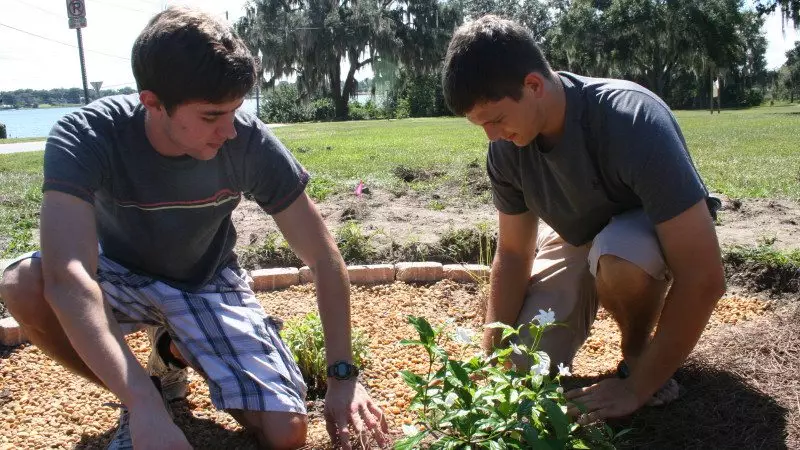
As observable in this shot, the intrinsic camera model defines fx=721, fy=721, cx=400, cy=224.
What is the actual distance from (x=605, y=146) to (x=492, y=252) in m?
2.18

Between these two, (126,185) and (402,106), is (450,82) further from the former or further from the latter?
(402,106)

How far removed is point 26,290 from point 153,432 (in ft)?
2.70

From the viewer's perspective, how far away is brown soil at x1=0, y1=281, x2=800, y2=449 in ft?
7.47

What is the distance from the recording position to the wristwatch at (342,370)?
7.38 ft

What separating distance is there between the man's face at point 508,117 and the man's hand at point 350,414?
35.9 inches

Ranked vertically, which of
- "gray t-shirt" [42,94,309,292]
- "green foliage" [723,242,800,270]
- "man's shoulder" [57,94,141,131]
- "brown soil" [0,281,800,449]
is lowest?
"brown soil" [0,281,800,449]

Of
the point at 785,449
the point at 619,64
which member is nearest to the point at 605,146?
the point at 785,449

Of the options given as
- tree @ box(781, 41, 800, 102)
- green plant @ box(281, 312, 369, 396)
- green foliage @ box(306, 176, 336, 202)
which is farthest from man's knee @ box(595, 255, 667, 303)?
tree @ box(781, 41, 800, 102)

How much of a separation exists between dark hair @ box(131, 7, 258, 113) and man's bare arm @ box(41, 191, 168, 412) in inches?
16.7

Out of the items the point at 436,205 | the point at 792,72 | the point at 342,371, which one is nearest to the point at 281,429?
the point at 342,371

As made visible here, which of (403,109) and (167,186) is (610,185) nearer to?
(167,186)

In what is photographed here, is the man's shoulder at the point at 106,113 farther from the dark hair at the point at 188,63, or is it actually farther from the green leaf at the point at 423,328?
the green leaf at the point at 423,328

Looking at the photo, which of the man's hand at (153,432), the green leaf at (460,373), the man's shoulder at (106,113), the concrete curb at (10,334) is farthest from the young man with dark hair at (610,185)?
the concrete curb at (10,334)

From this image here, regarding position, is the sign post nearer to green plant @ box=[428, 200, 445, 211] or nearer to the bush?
green plant @ box=[428, 200, 445, 211]
